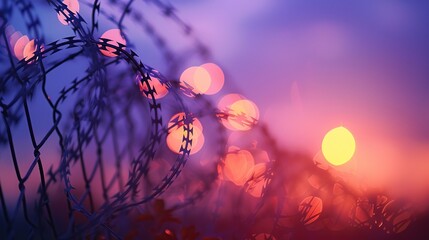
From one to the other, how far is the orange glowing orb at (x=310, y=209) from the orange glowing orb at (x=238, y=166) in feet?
1.57

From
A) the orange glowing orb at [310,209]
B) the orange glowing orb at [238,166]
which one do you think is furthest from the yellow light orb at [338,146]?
the orange glowing orb at [310,209]

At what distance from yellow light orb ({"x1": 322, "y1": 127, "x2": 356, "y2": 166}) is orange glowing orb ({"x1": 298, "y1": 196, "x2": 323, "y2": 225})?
900 mm

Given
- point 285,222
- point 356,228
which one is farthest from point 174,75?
point 356,228

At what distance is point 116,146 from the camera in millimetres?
3631

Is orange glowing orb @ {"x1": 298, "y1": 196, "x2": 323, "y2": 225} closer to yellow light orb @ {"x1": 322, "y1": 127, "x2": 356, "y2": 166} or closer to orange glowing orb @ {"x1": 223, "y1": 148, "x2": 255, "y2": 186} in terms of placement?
orange glowing orb @ {"x1": 223, "y1": 148, "x2": 255, "y2": 186}

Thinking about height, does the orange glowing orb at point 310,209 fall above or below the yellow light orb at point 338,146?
below

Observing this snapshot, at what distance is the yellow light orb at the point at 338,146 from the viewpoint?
3504 millimetres

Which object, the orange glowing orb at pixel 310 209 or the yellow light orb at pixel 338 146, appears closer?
the orange glowing orb at pixel 310 209

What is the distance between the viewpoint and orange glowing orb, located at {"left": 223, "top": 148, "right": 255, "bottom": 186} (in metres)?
3.05

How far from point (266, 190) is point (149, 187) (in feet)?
4.66

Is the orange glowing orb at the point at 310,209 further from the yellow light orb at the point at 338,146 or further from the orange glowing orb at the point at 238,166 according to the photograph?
the yellow light orb at the point at 338,146

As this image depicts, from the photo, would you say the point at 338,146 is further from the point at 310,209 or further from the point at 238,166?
the point at 310,209

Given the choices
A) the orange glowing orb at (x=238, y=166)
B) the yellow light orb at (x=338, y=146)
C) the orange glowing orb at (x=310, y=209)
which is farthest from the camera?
the yellow light orb at (x=338, y=146)

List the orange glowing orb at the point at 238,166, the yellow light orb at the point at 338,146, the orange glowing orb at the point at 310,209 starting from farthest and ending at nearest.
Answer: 1. the yellow light orb at the point at 338,146
2. the orange glowing orb at the point at 238,166
3. the orange glowing orb at the point at 310,209
